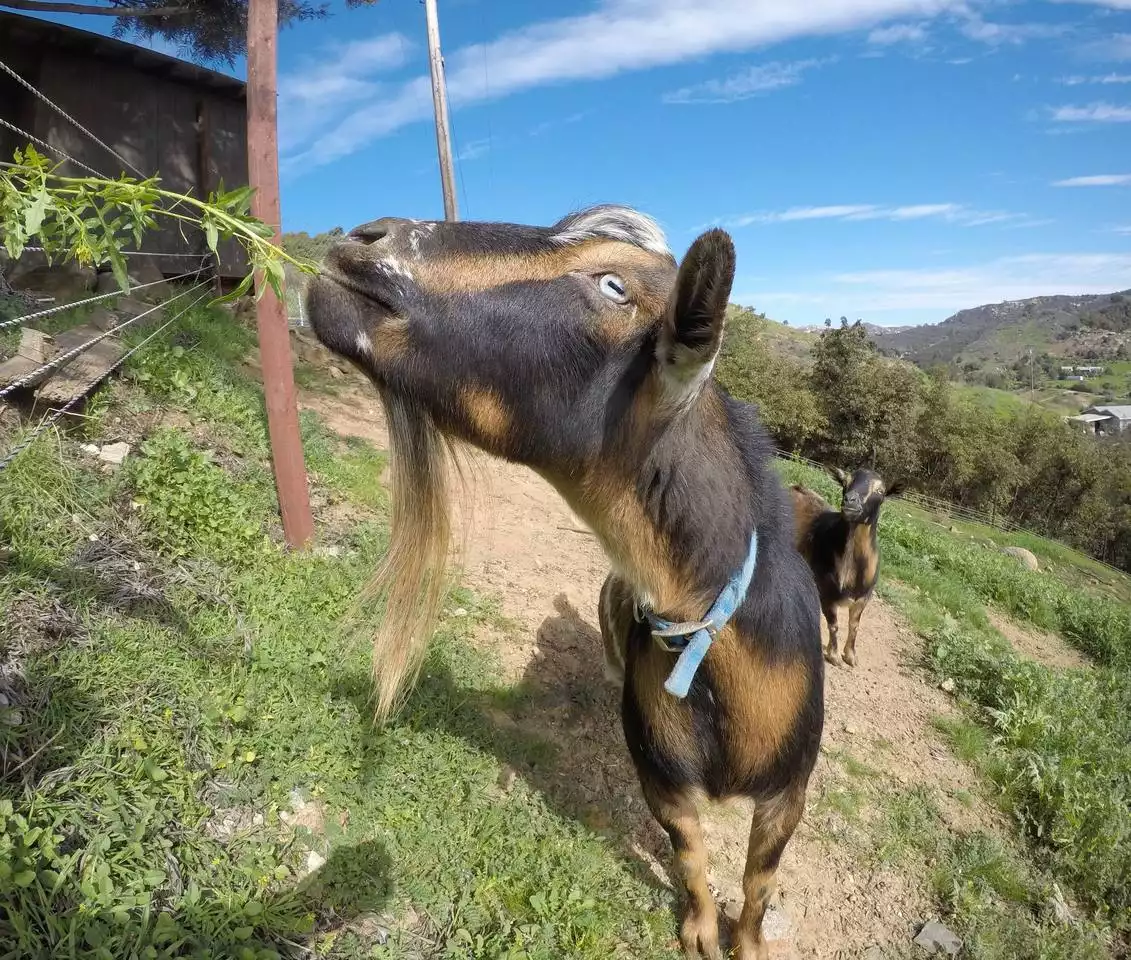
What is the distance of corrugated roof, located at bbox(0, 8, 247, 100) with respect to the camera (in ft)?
25.4

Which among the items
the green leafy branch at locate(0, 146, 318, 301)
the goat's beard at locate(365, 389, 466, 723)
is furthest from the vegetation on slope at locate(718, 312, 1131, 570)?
the green leafy branch at locate(0, 146, 318, 301)

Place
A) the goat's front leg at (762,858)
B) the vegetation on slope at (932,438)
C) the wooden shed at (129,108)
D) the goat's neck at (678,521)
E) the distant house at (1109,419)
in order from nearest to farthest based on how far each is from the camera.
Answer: the goat's neck at (678,521)
the goat's front leg at (762,858)
the wooden shed at (129,108)
the vegetation on slope at (932,438)
the distant house at (1109,419)

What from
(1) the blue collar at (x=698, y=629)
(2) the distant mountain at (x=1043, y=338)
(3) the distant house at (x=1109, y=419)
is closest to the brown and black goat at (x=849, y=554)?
(1) the blue collar at (x=698, y=629)

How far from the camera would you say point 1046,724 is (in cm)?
464

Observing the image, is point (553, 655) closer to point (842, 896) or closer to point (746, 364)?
point (842, 896)

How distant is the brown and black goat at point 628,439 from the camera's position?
5.08ft

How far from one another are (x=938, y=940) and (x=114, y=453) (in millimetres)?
5107

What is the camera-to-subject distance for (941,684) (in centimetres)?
552

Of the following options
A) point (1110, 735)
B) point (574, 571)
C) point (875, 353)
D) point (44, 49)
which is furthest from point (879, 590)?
point (875, 353)

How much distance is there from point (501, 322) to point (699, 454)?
670 mm

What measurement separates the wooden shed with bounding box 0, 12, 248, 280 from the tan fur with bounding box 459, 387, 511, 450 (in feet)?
26.2

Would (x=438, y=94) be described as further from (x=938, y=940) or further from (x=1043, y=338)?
(x=1043, y=338)

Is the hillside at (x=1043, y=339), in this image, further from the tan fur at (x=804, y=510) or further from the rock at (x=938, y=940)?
the rock at (x=938, y=940)

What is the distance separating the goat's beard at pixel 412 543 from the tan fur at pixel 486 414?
0.48ft
